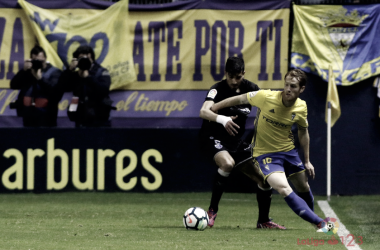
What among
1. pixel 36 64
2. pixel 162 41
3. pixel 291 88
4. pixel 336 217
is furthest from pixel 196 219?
pixel 162 41

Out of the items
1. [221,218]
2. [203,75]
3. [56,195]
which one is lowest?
[56,195]

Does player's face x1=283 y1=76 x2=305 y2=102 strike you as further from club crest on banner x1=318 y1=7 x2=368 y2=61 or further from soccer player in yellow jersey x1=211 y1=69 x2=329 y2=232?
club crest on banner x1=318 y1=7 x2=368 y2=61

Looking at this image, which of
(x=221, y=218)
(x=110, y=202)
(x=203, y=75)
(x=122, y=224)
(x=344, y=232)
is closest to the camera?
(x=344, y=232)

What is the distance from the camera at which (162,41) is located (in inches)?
494

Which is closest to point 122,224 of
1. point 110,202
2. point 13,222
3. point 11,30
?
point 13,222

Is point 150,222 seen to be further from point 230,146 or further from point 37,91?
point 37,91

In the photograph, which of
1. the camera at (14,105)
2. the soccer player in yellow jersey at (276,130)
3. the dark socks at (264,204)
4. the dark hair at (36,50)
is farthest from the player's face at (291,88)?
the camera at (14,105)

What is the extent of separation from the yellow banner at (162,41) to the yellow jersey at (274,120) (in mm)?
4789

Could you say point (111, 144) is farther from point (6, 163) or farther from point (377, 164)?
point (377, 164)

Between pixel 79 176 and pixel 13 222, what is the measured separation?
354 centimetres

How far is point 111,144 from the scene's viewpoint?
12.0 metres

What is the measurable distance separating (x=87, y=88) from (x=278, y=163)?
4.86 m

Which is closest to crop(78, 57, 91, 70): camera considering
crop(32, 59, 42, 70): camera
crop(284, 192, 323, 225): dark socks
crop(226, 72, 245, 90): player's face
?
crop(32, 59, 42, 70): camera

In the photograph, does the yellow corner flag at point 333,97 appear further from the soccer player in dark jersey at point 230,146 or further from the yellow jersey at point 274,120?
the yellow jersey at point 274,120
